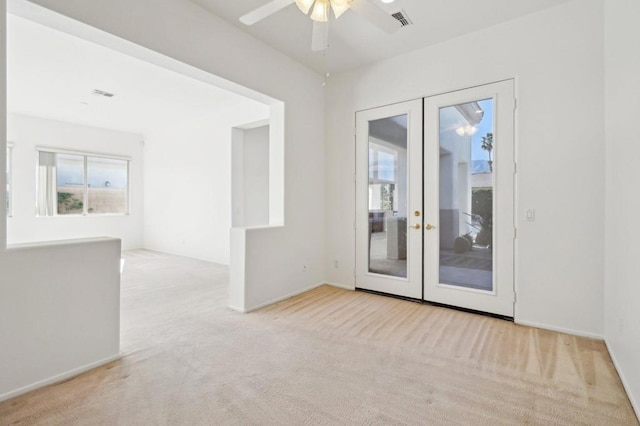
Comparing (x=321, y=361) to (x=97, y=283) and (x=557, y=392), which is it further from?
(x=97, y=283)

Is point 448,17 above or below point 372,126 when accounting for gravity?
above

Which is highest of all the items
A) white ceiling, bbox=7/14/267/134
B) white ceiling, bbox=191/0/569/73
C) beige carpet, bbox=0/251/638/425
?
white ceiling, bbox=191/0/569/73

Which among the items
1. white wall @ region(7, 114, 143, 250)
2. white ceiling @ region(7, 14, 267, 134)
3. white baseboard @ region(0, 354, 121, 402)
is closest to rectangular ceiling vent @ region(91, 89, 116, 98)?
white ceiling @ region(7, 14, 267, 134)

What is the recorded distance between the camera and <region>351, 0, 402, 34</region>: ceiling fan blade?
212 centimetres

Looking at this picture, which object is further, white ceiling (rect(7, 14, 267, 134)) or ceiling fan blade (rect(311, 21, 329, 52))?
white ceiling (rect(7, 14, 267, 134))

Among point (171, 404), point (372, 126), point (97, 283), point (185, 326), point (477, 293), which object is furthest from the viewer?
point (372, 126)

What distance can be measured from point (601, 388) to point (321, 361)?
6.09 ft

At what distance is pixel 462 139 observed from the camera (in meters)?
3.41

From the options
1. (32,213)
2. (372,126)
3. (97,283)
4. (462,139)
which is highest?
(372,126)

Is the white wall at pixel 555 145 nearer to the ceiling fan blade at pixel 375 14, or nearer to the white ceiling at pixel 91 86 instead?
the ceiling fan blade at pixel 375 14

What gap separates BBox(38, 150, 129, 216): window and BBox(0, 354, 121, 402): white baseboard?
6.17 m

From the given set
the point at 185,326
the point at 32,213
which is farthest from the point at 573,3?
the point at 32,213

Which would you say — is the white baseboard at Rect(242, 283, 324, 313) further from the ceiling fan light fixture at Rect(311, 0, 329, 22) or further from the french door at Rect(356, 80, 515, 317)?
the ceiling fan light fixture at Rect(311, 0, 329, 22)

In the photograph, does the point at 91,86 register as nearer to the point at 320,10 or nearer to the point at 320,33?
the point at 320,33
